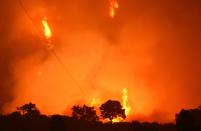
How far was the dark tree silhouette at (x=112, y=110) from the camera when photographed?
11376cm

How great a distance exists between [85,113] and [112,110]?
9.72 metres

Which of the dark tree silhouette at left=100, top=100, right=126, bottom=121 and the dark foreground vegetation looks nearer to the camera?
the dark foreground vegetation

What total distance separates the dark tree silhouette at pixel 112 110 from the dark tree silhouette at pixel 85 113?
3307 millimetres

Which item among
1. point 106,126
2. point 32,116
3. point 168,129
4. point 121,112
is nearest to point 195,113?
point 168,129

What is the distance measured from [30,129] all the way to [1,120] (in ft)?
31.9

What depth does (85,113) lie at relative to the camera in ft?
377

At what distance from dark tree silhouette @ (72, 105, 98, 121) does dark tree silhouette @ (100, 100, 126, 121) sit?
331 centimetres

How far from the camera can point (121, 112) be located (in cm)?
11512

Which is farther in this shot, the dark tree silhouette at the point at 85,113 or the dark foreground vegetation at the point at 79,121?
the dark tree silhouette at the point at 85,113

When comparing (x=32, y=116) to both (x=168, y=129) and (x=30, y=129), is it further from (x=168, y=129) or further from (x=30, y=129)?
(x=168, y=129)

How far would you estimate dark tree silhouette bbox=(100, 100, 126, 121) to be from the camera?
373 ft

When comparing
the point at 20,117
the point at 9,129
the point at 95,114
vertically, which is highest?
the point at 95,114

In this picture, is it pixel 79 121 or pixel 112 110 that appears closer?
pixel 79 121

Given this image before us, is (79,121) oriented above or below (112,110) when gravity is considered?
below
